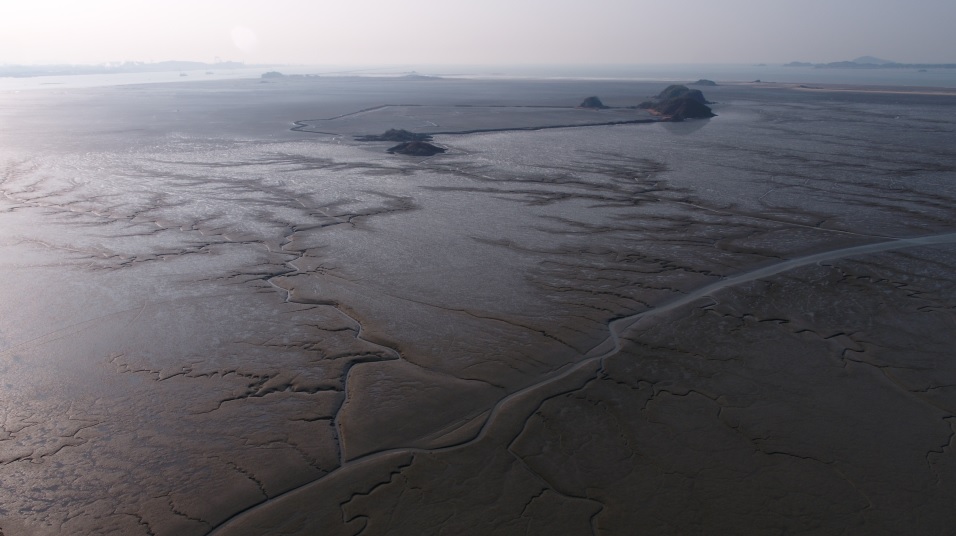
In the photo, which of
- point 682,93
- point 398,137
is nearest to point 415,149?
point 398,137

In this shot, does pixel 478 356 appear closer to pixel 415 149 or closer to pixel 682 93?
pixel 415 149

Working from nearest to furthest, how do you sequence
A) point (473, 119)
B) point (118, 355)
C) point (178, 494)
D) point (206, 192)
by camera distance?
point (178, 494) < point (118, 355) < point (206, 192) < point (473, 119)

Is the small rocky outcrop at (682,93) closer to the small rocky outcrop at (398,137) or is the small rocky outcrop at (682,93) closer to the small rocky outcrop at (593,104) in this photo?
the small rocky outcrop at (593,104)

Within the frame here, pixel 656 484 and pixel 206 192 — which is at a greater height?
pixel 206 192

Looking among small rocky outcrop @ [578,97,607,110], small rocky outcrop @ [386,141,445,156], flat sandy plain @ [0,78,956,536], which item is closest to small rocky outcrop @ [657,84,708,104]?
small rocky outcrop @ [578,97,607,110]

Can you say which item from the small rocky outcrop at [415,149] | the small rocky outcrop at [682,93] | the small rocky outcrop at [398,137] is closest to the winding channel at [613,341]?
the small rocky outcrop at [415,149]

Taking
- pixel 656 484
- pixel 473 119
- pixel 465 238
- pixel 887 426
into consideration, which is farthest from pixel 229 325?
pixel 473 119

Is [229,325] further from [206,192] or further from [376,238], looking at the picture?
[206,192]
